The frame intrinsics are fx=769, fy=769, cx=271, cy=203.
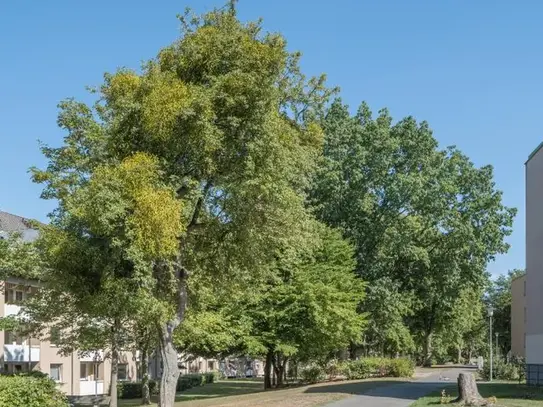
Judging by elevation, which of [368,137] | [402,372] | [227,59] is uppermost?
[368,137]

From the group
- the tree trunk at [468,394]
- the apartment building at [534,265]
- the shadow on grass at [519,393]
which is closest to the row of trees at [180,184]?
the tree trunk at [468,394]

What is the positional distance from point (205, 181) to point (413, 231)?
31.4 metres

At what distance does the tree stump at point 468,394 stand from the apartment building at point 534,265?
11175mm

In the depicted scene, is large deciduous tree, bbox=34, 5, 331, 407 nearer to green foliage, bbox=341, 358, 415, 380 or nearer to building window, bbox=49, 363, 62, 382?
green foliage, bbox=341, 358, 415, 380

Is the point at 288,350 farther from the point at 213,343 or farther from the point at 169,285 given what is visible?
the point at 169,285

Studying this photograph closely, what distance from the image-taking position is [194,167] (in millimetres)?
20875

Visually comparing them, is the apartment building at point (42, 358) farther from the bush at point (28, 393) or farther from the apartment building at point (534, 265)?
the apartment building at point (534, 265)

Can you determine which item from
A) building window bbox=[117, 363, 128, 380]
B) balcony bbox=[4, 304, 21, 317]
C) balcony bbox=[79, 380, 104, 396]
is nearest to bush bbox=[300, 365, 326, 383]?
balcony bbox=[4, 304, 21, 317]

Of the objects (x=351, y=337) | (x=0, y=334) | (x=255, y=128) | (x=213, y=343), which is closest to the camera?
(x=255, y=128)

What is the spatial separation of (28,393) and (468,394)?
14.3 metres

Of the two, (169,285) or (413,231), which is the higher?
(413,231)

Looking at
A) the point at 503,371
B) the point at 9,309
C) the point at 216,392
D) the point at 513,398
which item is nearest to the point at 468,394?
the point at 513,398

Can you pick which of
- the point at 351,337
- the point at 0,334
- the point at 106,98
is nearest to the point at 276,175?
the point at 106,98

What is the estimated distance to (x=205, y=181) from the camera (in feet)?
69.9
